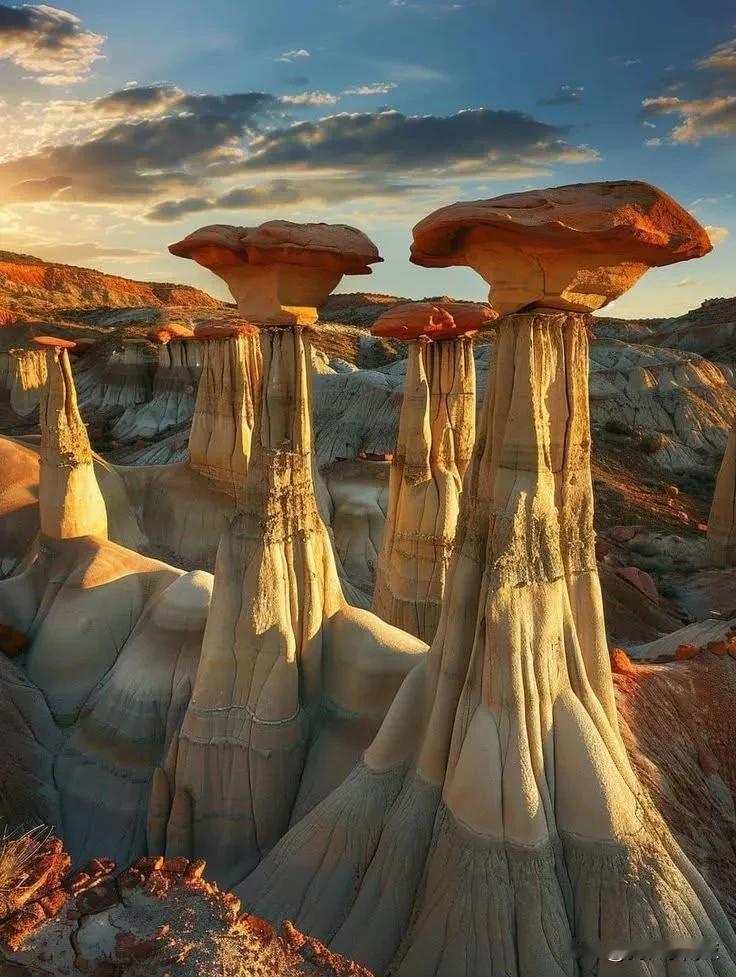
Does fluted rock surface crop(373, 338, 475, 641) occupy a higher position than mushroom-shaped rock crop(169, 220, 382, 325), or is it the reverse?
mushroom-shaped rock crop(169, 220, 382, 325)

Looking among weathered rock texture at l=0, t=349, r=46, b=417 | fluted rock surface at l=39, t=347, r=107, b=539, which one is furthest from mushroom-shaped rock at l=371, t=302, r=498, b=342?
weathered rock texture at l=0, t=349, r=46, b=417

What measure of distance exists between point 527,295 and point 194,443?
16.7 m

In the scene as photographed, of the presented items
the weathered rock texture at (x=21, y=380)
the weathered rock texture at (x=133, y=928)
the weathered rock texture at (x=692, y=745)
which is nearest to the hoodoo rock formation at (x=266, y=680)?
the weathered rock texture at (x=692, y=745)

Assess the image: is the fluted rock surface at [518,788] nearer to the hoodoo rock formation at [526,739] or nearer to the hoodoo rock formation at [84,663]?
the hoodoo rock formation at [526,739]

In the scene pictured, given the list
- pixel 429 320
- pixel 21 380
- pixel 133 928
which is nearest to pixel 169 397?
pixel 21 380

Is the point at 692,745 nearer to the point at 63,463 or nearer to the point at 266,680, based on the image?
the point at 266,680

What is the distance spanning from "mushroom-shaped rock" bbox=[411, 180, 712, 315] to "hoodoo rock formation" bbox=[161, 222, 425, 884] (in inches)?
109

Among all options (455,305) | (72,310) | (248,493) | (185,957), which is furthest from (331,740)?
(72,310)

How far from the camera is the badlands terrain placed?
586 cm

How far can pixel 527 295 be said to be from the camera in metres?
6.03

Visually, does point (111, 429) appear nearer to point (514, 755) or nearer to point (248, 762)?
point (248, 762)

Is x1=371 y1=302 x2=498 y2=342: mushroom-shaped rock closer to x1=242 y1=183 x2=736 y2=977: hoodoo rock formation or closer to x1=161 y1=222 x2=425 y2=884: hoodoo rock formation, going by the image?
x1=161 y1=222 x2=425 y2=884: hoodoo rock formation

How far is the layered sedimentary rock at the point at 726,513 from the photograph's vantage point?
2309 centimetres

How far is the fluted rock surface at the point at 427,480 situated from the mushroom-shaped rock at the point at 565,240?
7388 mm
